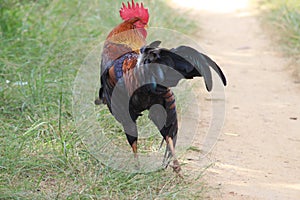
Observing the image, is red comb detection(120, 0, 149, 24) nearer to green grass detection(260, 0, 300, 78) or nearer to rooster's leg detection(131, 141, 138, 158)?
rooster's leg detection(131, 141, 138, 158)

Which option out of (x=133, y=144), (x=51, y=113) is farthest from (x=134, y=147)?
(x=51, y=113)

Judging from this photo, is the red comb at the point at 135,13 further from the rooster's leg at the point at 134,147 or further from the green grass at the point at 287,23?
the green grass at the point at 287,23

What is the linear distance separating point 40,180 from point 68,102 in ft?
5.39

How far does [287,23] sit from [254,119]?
3354 millimetres

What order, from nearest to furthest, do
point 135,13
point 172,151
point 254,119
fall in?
1. point 172,151
2. point 135,13
3. point 254,119

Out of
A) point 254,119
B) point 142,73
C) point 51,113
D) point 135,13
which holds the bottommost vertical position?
point 254,119

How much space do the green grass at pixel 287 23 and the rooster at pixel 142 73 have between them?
11.2ft

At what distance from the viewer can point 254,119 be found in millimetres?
5551

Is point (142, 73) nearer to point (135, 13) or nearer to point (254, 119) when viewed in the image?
point (135, 13)

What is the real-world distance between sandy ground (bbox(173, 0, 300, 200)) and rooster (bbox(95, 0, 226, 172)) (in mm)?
569

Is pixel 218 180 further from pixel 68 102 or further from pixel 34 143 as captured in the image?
pixel 68 102

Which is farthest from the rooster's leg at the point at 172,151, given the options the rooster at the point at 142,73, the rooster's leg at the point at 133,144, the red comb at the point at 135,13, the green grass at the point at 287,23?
the green grass at the point at 287,23

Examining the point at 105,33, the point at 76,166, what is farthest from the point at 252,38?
the point at 76,166

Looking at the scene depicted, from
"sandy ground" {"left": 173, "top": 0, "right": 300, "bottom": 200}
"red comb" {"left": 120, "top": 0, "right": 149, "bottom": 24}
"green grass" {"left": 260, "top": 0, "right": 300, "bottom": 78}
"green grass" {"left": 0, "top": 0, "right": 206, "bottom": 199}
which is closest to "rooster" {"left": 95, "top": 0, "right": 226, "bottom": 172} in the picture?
"red comb" {"left": 120, "top": 0, "right": 149, "bottom": 24}
